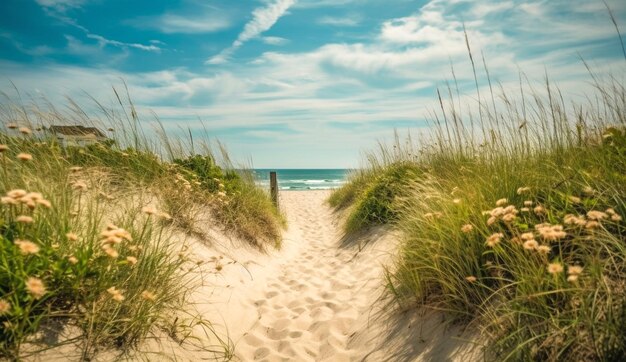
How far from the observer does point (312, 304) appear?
406 cm

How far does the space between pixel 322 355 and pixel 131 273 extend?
1725mm


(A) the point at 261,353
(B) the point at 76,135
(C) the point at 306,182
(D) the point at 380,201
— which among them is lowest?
(A) the point at 261,353

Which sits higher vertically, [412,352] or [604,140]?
[604,140]

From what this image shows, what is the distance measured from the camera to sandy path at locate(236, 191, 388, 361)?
10.3ft

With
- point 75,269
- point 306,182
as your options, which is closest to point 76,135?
point 75,269

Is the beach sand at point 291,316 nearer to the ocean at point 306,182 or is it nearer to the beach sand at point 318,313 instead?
the beach sand at point 318,313

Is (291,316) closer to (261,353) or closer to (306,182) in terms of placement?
(261,353)

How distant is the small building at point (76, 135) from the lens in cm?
491

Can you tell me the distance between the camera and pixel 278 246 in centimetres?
627

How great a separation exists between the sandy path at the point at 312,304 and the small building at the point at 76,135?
3.39m

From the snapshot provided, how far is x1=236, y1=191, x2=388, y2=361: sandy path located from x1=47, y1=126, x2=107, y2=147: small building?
3.39m

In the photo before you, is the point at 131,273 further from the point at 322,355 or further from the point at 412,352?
the point at 412,352

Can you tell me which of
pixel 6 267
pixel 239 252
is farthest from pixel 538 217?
pixel 239 252

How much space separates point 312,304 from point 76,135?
14.0 feet
